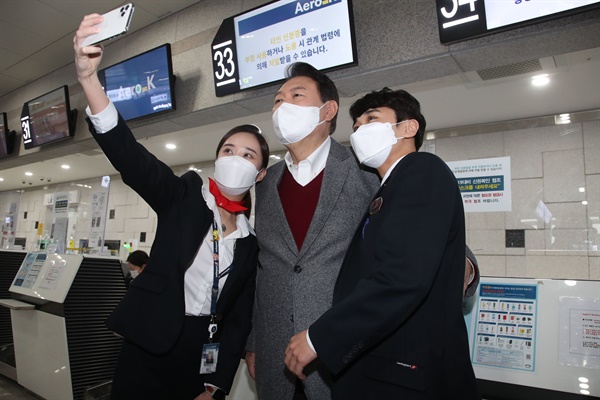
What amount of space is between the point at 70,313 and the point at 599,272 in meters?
4.92

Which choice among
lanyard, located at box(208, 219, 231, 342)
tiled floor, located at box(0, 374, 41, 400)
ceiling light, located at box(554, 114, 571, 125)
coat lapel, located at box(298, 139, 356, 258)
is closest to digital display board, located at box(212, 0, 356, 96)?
coat lapel, located at box(298, 139, 356, 258)

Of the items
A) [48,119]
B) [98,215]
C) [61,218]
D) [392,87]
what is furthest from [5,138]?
[392,87]

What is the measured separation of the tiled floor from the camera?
2.95 metres

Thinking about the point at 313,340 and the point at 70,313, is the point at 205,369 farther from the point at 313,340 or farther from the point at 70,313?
the point at 70,313

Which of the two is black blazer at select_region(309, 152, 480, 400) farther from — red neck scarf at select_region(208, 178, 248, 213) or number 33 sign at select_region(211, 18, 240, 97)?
number 33 sign at select_region(211, 18, 240, 97)

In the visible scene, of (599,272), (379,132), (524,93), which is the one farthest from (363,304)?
(599,272)

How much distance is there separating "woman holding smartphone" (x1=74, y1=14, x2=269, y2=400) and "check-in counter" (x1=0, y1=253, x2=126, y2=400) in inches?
58.0

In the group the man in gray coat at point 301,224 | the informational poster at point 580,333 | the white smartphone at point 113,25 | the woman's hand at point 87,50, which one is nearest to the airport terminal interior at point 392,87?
the informational poster at point 580,333

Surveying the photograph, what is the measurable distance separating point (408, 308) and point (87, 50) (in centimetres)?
103

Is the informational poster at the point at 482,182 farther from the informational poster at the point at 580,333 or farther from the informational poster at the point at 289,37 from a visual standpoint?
the informational poster at the point at 580,333

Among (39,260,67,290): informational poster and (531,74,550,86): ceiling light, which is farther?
(531,74,550,86): ceiling light

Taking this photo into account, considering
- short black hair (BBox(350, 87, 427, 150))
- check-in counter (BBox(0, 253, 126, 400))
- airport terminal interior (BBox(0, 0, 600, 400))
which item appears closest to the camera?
short black hair (BBox(350, 87, 427, 150))

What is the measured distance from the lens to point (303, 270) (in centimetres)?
123

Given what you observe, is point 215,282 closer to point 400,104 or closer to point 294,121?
point 294,121
